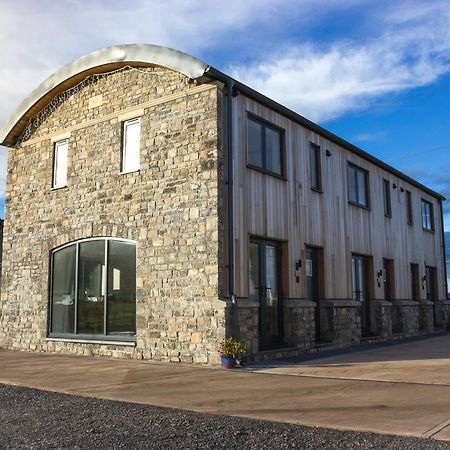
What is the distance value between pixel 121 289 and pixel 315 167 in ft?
19.1

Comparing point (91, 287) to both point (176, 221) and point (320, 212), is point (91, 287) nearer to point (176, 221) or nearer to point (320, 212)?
point (176, 221)

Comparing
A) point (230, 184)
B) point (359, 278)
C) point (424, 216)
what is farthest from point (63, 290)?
point (424, 216)

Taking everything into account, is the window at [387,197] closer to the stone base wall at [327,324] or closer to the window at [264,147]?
the stone base wall at [327,324]

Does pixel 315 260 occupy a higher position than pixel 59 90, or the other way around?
pixel 59 90

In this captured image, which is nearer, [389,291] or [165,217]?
[165,217]

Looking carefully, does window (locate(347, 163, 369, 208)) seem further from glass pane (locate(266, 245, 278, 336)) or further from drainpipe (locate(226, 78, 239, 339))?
drainpipe (locate(226, 78, 239, 339))

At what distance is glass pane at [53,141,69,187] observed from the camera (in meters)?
14.1

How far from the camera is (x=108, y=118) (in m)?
13.1

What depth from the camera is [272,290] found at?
473 inches

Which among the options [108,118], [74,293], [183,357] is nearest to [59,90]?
[108,118]

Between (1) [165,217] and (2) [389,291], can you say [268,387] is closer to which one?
(1) [165,217]

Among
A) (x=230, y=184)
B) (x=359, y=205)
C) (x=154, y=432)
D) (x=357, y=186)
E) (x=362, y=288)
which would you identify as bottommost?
(x=154, y=432)

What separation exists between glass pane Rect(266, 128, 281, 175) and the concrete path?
172 inches

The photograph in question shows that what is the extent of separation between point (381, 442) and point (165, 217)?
7.51m
